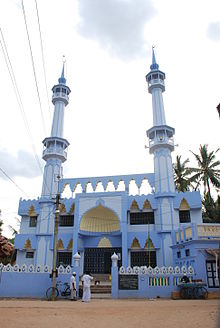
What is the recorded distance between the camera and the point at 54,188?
25.6 meters

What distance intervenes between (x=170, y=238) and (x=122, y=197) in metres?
5.08

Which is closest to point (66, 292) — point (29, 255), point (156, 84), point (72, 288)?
point (72, 288)

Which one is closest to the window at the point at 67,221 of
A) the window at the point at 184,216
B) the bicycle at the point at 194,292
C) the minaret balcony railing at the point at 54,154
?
the minaret balcony railing at the point at 54,154

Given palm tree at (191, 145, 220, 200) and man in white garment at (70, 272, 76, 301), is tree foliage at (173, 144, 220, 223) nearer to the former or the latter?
palm tree at (191, 145, 220, 200)

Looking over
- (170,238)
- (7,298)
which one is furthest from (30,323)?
(170,238)

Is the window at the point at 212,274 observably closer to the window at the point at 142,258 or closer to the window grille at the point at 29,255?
the window at the point at 142,258

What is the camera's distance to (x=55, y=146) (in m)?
27.2

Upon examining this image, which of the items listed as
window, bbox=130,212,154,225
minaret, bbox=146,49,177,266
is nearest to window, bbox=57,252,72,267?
window, bbox=130,212,154,225

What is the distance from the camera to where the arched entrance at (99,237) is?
2325 cm

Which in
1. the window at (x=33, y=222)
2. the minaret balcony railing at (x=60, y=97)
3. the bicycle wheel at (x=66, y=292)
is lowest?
the bicycle wheel at (x=66, y=292)

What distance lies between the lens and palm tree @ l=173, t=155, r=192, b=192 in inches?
1254

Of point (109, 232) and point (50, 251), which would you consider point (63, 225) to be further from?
point (109, 232)

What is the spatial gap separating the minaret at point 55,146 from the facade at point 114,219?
11 centimetres

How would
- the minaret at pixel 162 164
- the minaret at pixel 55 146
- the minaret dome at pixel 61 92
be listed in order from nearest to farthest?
1. the minaret at pixel 162 164
2. the minaret at pixel 55 146
3. the minaret dome at pixel 61 92
